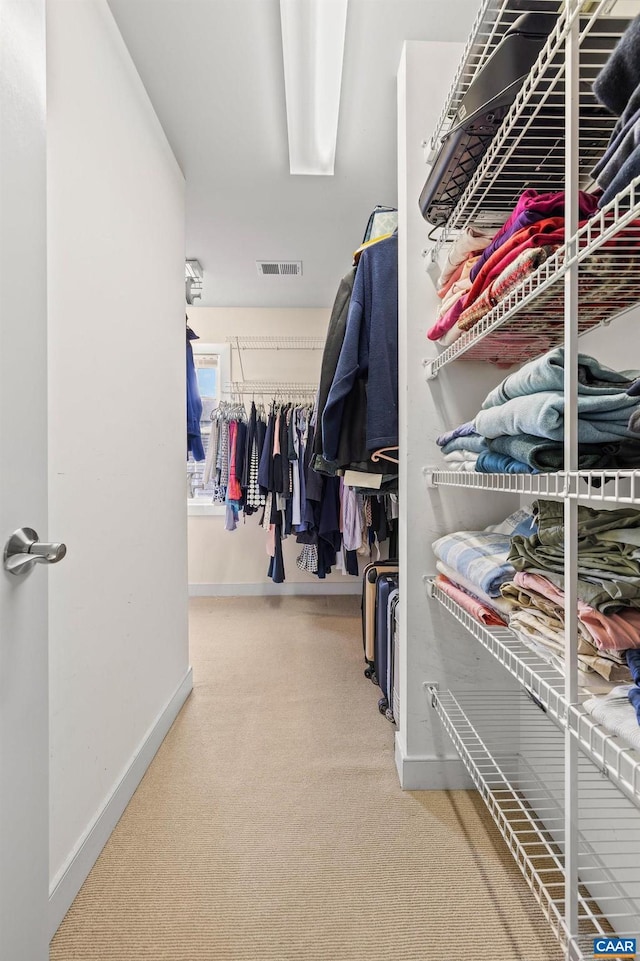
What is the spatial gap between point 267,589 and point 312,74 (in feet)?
10.9

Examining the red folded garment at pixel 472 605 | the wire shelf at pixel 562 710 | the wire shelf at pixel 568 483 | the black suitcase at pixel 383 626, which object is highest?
the wire shelf at pixel 568 483

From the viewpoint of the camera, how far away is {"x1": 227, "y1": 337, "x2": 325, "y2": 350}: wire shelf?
4.07 metres

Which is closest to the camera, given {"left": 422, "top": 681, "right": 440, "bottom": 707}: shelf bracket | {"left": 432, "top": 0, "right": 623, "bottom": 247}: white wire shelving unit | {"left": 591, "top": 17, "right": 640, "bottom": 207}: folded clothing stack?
{"left": 591, "top": 17, "right": 640, "bottom": 207}: folded clothing stack

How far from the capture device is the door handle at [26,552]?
0.73 meters

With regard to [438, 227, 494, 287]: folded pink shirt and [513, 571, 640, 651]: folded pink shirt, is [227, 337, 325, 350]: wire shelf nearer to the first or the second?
[438, 227, 494, 287]: folded pink shirt

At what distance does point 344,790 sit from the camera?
62.4 inches

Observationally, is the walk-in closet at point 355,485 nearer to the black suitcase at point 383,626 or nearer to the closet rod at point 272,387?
the black suitcase at point 383,626

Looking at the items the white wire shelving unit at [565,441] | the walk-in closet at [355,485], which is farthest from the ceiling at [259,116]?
the white wire shelving unit at [565,441]

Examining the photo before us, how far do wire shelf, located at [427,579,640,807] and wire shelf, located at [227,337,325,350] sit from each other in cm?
327

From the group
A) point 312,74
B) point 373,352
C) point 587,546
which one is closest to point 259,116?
point 312,74

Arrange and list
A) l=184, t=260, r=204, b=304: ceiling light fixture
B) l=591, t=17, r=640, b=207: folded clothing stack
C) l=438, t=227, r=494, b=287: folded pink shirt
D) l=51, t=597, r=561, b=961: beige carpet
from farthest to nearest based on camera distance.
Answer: l=184, t=260, r=204, b=304: ceiling light fixture < l=438, t=227, r=494, b=287: folded pink shirt < l=51, t=597, r=561, b=961: beige carpet < l=591, t=17, r=640, b=207: folded clothing stack

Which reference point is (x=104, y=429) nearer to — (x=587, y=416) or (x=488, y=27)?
(x=587, y=416)

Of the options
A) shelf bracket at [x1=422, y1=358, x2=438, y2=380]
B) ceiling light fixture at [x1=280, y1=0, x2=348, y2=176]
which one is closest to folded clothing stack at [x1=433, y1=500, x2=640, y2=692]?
shelf bracket at [x1=422, y1=358, x2=438, y2=380]

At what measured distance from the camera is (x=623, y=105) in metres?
0.66
